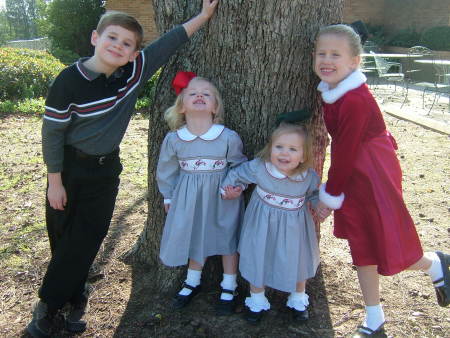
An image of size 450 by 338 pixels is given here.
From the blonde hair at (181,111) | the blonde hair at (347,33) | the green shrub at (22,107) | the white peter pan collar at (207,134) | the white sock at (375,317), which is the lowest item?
the white sock at (375,317)

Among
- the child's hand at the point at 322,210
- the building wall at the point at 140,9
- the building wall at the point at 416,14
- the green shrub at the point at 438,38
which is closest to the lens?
the child's hand at the point at 322,210

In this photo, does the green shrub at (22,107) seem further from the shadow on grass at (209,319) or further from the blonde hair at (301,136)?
the blonde hair at (301,136)

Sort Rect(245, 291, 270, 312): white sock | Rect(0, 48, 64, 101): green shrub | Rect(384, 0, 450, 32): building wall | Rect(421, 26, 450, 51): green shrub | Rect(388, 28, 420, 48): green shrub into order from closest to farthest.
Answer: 1. Rect(245, 291, 270, 312): white sock
2. Rect(0, 48, 64, 101): green shrub
3. Rect(421, 26, 450, 51): green shrub
4. Rect(388, 28, 420, 48): green shrub
5. Rect(384, 0, 450, 32): building wall

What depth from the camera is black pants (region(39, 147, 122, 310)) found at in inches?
95.0

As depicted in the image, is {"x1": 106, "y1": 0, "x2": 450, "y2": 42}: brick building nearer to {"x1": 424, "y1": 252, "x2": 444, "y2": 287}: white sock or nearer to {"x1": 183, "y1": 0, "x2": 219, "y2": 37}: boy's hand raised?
{"x1": 183, "y1": 0, "x2": 219, "y2": 37}: boy's hand raised

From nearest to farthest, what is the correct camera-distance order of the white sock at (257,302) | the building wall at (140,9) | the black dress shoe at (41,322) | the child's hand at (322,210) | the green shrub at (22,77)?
the child's hand at (322,210) < the black dress shoe at (41,322) < the white sock at (257,302) < the green shrub at (22,77) < the building wall at (140,9)

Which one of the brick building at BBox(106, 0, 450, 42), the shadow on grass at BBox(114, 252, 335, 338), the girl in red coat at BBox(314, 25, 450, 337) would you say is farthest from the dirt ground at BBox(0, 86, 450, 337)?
the brick building at BBox(106, 0, 450, 42)

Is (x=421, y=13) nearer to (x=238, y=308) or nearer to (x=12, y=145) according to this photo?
(x=12, y=145)

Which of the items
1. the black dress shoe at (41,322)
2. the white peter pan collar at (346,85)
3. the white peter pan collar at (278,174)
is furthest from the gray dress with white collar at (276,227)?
the black dress shoe at (41,322)

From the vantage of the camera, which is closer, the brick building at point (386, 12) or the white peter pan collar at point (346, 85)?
the white peter pan collar at point (346, 85)

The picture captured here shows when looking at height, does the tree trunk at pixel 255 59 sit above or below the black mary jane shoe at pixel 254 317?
above

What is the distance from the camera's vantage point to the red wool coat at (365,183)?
2.27 meters

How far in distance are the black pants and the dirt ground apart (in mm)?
341

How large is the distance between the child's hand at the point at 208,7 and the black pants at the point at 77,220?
0.98m
